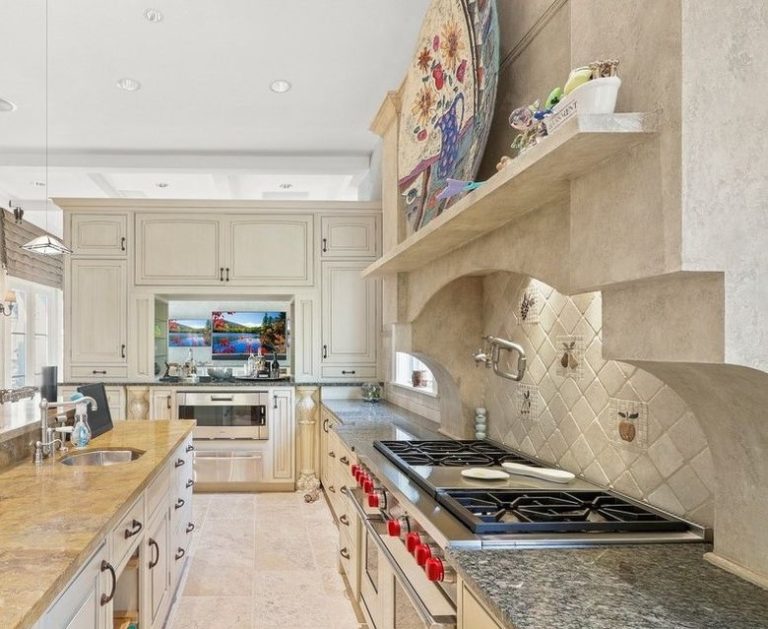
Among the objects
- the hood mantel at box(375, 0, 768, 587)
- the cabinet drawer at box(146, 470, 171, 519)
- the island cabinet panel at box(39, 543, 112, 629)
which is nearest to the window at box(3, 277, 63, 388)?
the cabinet drawer at box(146, 470, 171, 519)

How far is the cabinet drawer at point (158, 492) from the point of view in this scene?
2252 millimetres

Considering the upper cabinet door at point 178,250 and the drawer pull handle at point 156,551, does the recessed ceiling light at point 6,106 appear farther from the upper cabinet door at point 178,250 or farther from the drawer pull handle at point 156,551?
the drawer pull handle at point 156,551

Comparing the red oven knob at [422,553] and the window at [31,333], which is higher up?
the window at [31,333]

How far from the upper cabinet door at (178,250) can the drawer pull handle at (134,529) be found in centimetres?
338

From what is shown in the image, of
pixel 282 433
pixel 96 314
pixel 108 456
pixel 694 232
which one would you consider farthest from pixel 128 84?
pixel 694 232

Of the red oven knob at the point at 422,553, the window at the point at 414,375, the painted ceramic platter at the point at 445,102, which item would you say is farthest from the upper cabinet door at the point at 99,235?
the red oven knob at the point at 422,553

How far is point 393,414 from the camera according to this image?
3.94 m

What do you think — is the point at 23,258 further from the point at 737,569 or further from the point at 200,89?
the point at 737,569

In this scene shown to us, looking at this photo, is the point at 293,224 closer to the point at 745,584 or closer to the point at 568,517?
the point at 568,517

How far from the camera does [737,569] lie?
114 centimetres

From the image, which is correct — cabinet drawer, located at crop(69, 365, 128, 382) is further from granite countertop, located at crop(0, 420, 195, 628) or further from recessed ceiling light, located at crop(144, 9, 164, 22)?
recessed ceiling light, located at crop(144, 9, 164, 22)

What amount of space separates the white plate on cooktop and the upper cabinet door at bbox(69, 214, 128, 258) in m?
4.21

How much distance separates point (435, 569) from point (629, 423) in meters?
0.67

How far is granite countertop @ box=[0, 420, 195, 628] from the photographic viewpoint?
1.13 metres
